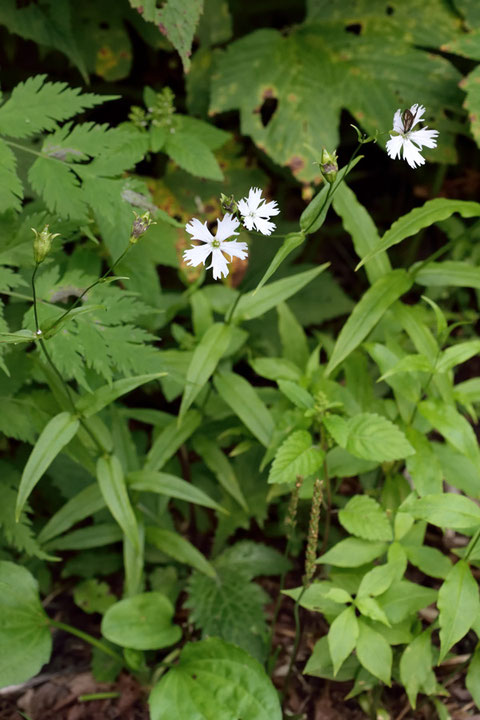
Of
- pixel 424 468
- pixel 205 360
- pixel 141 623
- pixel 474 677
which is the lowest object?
pixel 474 677

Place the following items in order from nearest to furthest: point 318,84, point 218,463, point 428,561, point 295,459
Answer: point 295,459 → point 428,561 → point 218,463 → point 318,84

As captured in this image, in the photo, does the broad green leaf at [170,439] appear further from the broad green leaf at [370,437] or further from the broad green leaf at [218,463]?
the broad green leaf at [370,437]

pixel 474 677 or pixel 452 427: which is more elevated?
pixel 452 427

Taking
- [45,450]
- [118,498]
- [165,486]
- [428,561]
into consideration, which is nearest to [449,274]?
[428,561]

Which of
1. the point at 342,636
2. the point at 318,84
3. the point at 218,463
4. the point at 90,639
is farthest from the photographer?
the point at 318,84

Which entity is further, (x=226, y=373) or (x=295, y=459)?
(x=226, y=373)

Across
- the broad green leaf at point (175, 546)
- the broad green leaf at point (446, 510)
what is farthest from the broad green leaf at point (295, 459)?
the broad green leaf at point (175, 546)

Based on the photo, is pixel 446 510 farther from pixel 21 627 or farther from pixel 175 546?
pixel 21 627
